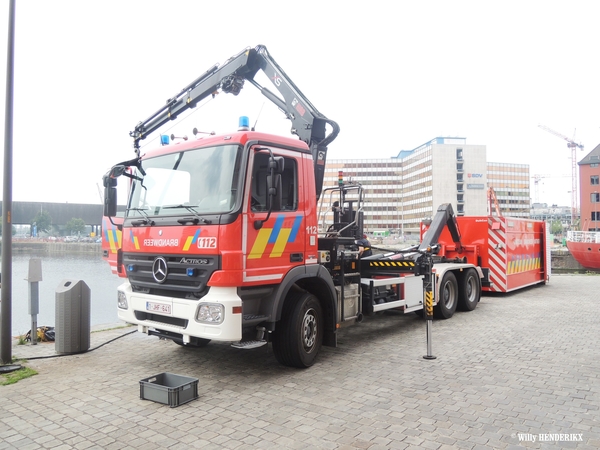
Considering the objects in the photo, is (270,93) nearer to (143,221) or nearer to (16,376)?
(143,221)

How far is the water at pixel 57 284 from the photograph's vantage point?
23.9 feet

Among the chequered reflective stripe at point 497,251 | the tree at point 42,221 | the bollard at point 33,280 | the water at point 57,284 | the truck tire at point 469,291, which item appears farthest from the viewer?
the chequered reflective stripe at point 497,251

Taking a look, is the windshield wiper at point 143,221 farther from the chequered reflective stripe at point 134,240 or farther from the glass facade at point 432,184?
the glass facade at point 432,184

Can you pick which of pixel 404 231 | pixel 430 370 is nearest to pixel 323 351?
pixel 430 370

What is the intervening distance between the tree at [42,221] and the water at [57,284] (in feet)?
2.04

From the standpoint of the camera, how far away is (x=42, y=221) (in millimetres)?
9266

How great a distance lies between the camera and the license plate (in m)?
5.42

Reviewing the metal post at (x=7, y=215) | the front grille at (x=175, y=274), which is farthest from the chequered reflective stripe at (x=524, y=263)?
the metal post at (x=7, y=215)

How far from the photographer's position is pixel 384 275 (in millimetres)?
8133

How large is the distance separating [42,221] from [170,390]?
20.8 ft

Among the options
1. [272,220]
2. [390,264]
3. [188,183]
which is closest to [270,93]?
[188,183]

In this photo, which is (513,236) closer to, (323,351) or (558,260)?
(323,351)

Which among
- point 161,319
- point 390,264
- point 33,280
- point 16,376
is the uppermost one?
point 390,264

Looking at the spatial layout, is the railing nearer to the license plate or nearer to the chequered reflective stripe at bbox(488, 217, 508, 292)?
the chequered reflective stripe at bbox(488, 217, 508, 292)
